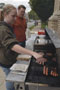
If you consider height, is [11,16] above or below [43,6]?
below

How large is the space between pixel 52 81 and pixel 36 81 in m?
0.18

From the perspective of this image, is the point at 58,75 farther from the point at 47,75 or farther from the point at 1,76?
the point at 1,76

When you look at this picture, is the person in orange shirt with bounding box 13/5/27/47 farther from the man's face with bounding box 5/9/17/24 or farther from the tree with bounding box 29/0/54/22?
the tree with bounding box 29/0/54/22

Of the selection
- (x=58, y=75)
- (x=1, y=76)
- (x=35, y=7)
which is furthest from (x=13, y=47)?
(x=35, y=7)

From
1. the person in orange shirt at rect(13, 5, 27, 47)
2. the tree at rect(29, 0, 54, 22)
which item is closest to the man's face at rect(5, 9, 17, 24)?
the person in orange shirt at rect(13, 5, 27, 47)

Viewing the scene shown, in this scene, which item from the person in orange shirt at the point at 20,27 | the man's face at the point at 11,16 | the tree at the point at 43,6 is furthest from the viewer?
the tree at the point at 43,6

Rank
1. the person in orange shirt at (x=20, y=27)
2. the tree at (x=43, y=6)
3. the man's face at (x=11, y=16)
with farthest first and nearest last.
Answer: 1. the tree at (x=43, y=6)
2. the person in orange shirt at (x=20, y=27)
3. the man's face at (x=11, y=16)

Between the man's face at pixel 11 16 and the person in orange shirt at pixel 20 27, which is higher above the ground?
the man's face at pixel 11 16

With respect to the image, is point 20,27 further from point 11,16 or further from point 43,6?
point 43,6

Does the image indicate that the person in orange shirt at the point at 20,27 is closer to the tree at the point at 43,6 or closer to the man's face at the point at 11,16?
the man's face at the point at 11,16

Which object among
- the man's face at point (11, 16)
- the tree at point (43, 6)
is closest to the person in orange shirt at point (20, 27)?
the man's face at point (11, 16)

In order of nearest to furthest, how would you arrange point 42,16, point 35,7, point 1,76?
point 1,76 → point 35,7 → point 42,16

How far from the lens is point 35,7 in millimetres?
26359

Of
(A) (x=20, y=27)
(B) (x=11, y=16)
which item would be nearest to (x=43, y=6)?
(A) (x=20, y=27)
